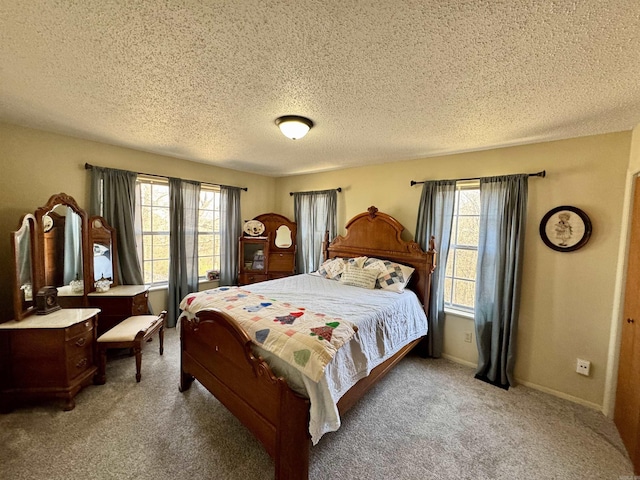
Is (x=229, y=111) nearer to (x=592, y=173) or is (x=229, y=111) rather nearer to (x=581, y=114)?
(x=581, y=114)

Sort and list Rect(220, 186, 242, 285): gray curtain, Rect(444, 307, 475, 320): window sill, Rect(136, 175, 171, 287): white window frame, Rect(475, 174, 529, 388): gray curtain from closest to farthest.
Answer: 1. Rect(475, 174, 529, 388): gray curtain
2. Rect(444, 307, 475, 320): window sill
3. Rect(136, 175, 171, 287): white window frame
4. Rect(220, 186, 242, 285): gray curtain

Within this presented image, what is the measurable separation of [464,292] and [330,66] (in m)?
2.80

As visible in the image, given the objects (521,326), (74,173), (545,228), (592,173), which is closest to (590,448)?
(521,326)

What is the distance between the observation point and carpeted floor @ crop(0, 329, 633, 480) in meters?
1.58

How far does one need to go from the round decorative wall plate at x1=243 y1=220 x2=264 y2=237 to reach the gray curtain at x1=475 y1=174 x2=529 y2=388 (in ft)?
10.1

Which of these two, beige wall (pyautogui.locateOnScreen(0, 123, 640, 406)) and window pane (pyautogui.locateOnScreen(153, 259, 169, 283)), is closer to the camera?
beige wall (pyautogui.locateOnScreen(0, 123, 640, 406))

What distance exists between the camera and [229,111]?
2021mm

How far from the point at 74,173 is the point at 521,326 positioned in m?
4.97

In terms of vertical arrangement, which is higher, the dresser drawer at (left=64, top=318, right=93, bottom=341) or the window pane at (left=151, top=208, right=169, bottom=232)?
the window pane at (left=151, top=208, right=169, bottom=232)

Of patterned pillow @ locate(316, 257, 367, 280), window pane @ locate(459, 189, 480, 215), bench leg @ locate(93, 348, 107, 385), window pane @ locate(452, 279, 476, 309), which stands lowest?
bench leg @ locate(93, 348, 107, 385)

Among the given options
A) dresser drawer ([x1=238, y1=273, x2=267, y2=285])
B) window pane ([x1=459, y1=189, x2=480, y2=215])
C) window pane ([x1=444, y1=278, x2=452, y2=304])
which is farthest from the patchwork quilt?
window pane ([x1=459, y1=189, x2=480, y2=215])

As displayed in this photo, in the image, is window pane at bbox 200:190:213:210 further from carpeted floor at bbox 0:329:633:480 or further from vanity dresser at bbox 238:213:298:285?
carpeted floor at bbox 0:329:633:480

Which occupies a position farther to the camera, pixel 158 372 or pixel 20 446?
pixel 158 372

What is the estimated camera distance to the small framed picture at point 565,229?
227cm
